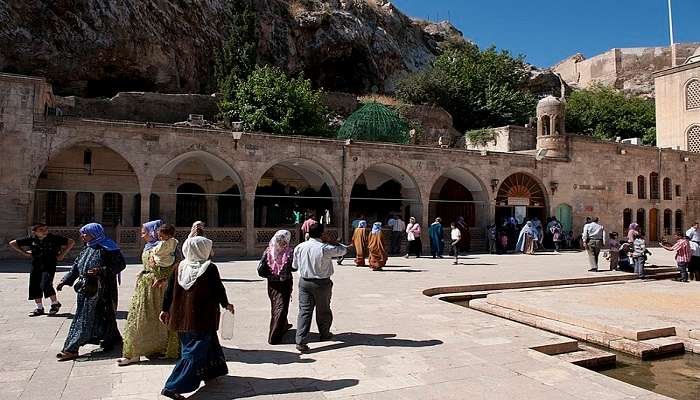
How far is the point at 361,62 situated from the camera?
36438 mm

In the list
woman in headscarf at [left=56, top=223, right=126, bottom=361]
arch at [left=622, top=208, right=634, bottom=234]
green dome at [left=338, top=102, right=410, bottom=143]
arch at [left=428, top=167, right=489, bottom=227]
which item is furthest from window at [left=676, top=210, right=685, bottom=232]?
woman in headscarf at [left=56, top=223, right=126, bottom=361]

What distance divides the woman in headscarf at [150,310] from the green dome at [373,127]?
1669 cm

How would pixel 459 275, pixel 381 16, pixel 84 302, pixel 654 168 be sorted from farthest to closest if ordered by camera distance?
pixel 381 16 → pixel 654 168 → pixel 459 275 → pixel 84 302

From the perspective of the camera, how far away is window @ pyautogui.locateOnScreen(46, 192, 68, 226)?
677 inches

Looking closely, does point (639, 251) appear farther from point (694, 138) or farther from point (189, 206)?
point (694, 138)

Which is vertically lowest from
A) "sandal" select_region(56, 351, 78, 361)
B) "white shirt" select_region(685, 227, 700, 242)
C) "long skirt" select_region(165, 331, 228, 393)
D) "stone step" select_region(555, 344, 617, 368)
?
"stone step" select_region(555, 344, 617, 368)

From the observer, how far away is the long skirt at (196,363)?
3752 mm

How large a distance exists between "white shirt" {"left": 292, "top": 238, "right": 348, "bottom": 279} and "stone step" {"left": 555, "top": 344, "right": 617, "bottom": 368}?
2.61m

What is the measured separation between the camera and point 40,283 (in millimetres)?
6570

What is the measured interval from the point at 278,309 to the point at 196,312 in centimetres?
165

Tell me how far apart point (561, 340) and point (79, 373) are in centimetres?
491

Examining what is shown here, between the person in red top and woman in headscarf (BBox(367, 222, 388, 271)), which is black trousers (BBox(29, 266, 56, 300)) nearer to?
woman in headscarf (BBox(367, 222, 388, 271))

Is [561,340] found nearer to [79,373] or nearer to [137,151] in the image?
[79,373]

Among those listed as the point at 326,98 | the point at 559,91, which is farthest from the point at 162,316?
the point at 559,91
